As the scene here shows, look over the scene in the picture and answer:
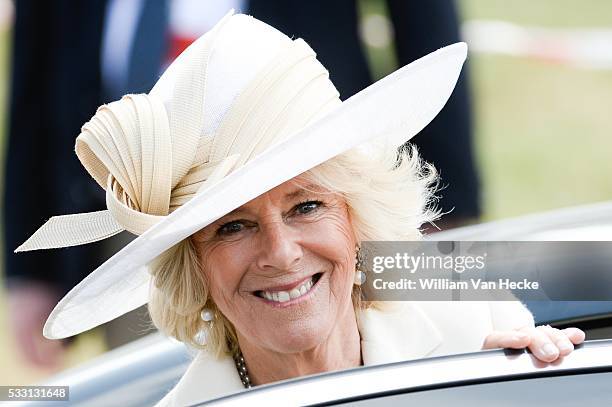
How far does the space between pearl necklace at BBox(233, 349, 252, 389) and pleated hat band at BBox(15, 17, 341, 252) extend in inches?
11.3

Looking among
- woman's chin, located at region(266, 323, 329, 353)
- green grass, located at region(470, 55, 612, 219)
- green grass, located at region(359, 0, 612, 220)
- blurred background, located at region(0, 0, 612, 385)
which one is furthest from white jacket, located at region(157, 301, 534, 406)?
green grass, located at region(470, 55, 612, 219)

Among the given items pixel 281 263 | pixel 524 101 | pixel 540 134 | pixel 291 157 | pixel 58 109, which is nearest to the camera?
pixel 291 157

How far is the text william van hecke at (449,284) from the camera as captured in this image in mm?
1903

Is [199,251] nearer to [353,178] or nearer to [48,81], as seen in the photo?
[353,178]

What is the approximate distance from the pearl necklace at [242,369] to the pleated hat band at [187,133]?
11.3 inches

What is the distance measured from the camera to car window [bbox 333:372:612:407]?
1413 millimetres

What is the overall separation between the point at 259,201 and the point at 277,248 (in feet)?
0.24

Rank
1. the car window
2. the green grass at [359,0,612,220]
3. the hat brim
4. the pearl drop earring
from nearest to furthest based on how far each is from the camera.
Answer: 1. the car window
2. the hat brim
3. the pearl drop earring
4. the green grass at [359,0,612,220]

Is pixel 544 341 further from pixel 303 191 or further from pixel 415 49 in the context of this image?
pixel 415 49

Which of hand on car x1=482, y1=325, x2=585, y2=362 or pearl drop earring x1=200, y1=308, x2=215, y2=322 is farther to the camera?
pearl drop earring x1=200, y1=308, x2=215, y2=322

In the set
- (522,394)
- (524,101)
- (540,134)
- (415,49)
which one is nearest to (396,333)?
(522,394)

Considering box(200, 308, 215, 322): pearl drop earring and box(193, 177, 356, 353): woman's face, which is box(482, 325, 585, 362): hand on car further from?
box(200, 308, 215, 322): pearl drop earring

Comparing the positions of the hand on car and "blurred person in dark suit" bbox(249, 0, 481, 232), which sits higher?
"blurred person in dark suit" bbox(249, 0, 481, 232)

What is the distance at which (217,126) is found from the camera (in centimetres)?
183
